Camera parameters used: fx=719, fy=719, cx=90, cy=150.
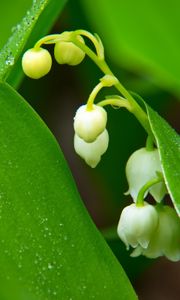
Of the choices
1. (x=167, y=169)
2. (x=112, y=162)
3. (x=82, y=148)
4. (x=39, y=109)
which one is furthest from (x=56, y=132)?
(x=167, y=169)

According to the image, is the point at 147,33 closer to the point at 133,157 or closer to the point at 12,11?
the point at 133,157

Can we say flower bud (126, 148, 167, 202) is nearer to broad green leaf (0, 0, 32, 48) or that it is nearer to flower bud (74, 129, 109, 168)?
flower bud (74, 129, 109, 168)

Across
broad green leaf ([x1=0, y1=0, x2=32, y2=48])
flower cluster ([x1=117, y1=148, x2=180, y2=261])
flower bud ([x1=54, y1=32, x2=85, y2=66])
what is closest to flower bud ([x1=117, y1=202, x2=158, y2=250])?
flower cluster ([x1=117, y1=148, x2=180, y2=261])

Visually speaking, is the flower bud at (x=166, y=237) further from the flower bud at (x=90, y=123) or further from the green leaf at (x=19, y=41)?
the green leaf at (x=19, y=41)

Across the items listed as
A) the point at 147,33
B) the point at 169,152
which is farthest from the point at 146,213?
the point at 147,33

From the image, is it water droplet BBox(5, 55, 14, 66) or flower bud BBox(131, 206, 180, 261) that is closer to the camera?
water droplet BBox(5, 55, 14, 66)

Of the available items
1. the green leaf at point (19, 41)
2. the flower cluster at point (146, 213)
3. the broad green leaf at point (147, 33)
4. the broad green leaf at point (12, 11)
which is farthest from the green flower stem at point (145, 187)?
the broad green leaf at point (12, 11)
